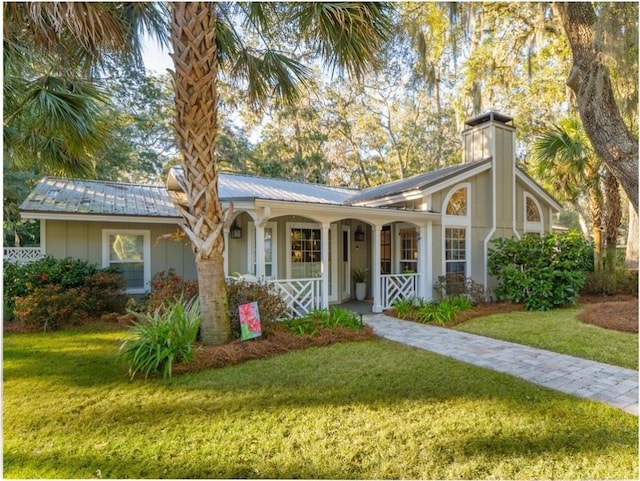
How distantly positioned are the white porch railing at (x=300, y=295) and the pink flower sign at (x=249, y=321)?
1675mm

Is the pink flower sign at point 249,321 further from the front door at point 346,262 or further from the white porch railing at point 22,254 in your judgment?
the white porch railing at point 22,254

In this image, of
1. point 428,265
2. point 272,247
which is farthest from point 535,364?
point 272,247

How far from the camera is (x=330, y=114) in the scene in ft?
75.0

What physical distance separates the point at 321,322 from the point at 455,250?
211 inches

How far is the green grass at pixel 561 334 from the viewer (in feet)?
17.7

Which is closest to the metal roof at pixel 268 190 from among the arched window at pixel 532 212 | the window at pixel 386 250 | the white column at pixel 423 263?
the window at pixel 386 250

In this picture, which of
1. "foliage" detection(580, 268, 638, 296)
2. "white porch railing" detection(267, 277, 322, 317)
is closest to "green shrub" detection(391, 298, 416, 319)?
"white porch railing" detection(267, 277, 322, 317)

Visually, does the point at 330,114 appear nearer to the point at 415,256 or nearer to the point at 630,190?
the point at 415,256

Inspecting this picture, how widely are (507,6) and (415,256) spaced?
29.5ft

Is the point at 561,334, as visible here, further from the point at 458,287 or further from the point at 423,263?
the point at 423,263

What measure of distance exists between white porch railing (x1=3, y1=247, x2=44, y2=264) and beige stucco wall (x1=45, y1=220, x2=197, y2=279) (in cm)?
38

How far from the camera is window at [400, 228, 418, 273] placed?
9.96 m

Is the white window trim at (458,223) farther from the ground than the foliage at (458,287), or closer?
farther from the ground

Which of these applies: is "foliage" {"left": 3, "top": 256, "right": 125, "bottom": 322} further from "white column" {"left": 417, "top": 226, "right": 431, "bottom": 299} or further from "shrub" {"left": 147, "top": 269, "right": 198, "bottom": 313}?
"white column" {"left": 417, "top": 226, "right": 431, "bottom": 299}
